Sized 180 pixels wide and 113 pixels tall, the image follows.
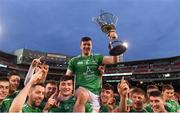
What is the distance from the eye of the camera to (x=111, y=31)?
21.3 feet

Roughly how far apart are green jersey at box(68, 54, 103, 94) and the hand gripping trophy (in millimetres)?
932

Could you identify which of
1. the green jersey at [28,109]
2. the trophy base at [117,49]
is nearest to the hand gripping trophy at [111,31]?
the trophy base at [117,49]

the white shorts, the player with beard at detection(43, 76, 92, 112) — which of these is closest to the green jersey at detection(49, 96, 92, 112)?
the player with beard at detection(43, 76, 92, 112)

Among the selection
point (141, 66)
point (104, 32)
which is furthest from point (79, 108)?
point (141, 66)

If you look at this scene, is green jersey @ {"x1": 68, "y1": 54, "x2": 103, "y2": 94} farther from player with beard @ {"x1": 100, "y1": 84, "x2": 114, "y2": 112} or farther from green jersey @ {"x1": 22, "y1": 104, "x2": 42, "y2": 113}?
green jersey @ {"x1": 22, "y1": 104, "x2": 42, "y2": 113}

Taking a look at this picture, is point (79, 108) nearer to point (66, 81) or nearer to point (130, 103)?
point (66, 81)

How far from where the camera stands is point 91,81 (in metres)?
7.26

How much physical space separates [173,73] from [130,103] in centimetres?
4110

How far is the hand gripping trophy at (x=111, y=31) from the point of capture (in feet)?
20.9

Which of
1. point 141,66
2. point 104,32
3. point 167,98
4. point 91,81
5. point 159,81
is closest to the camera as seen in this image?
point 104,32

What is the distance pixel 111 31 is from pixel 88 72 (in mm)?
1328

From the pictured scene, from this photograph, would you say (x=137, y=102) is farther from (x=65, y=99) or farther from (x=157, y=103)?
(x=65, y=99)

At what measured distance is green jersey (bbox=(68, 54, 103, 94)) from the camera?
7254mm

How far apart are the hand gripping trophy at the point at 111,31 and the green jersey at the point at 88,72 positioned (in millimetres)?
932
